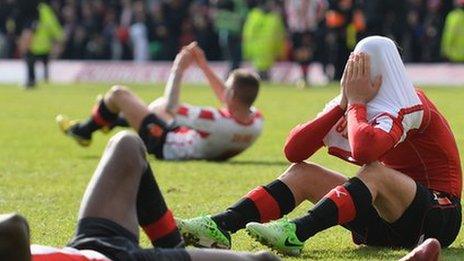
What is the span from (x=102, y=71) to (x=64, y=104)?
12138mm

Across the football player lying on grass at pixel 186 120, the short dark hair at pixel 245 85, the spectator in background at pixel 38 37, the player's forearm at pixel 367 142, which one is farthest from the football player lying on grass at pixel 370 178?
the spectator in background at pixel 38 37

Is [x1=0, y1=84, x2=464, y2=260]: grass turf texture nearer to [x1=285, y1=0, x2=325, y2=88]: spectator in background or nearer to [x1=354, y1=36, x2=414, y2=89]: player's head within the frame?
[x1=354, y1=36, x2=414, y2=89]: player's head

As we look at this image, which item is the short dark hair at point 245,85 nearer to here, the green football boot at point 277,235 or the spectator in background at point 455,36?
the green football boot at point 277,235

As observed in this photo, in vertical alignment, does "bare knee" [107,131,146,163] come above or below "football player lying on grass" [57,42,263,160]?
above

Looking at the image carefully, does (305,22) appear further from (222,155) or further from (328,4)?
(222,155)

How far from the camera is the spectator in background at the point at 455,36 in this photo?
34.0 m

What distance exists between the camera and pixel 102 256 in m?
5.07

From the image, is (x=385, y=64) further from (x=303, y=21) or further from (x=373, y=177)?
(x=303, y=21)

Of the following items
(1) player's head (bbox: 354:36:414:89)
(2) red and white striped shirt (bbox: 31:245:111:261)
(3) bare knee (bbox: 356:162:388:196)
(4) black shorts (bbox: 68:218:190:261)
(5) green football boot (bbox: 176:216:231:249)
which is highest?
(1) player's head (bbox: 354:36:414:89)

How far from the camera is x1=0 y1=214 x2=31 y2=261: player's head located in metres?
4.66

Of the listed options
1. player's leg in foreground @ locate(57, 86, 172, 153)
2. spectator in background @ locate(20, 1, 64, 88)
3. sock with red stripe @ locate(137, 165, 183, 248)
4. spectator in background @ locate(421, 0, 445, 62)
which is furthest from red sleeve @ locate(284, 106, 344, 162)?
spectator in background @ locate(421, 0, 445, 62)

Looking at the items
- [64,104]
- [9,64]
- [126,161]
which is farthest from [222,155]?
[9,64]

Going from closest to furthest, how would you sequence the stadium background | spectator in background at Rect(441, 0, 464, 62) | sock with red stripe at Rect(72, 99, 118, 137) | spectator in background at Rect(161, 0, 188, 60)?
the stadium background < sock with red stripe at Rect(72, 99, 118, 137) < spectator in background at Rect(441, 0, 464, 62) < spectator in background at Rect(161, 0, 188, 60)

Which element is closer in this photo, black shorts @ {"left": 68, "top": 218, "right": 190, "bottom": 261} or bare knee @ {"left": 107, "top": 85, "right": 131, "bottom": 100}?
black shorts @ {"left": 68, "top": 218, "right": 190, "bottom": 261}
